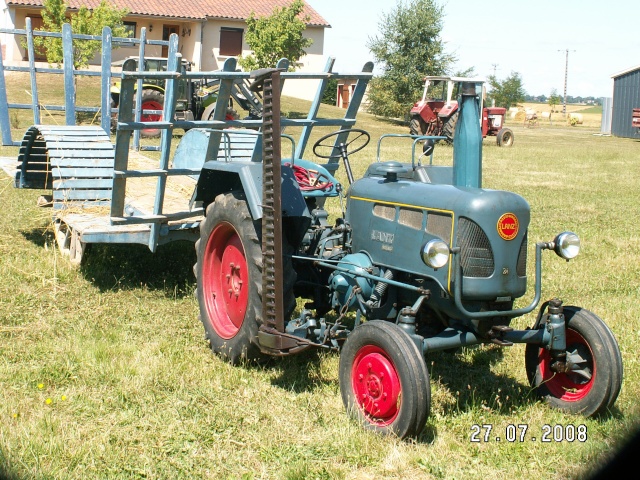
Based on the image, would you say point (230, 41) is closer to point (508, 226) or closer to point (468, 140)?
point (468, 140)

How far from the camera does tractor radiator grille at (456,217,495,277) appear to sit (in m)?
3.70

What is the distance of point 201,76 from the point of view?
16.7ft

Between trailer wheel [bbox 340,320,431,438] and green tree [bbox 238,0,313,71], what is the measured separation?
88.7ft

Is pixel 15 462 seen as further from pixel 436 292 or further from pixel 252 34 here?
pixel 252 34

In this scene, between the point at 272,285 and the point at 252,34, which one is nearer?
the point at 272,285

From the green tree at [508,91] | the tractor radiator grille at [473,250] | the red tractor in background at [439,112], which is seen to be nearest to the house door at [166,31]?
the red tractor in background at [439,112]

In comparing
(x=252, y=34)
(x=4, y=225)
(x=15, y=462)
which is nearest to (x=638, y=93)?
(x=252, y=34)

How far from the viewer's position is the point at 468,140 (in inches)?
154

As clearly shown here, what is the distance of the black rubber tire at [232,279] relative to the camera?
4.37 meters

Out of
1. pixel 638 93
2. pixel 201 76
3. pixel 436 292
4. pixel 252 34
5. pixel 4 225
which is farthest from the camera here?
pixel 638 93

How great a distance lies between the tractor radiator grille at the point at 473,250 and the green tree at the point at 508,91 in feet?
183

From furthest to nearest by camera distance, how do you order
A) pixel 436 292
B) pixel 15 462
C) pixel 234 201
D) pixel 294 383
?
pixel 234 201, pixel 294 383, pixel 436 292, pixel 15 462

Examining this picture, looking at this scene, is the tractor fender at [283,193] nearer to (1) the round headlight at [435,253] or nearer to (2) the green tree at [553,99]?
(1) the round headlight at [435,253]

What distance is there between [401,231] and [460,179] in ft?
1.36
